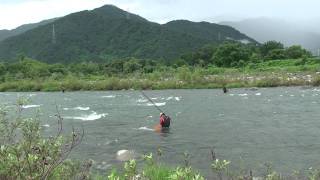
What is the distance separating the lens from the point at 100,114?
44438 millimetres

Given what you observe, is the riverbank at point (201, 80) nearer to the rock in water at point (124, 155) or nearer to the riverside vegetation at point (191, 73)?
the riverside vegetation at point (191, 73)

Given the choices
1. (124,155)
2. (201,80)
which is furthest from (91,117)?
Result: (201,80)

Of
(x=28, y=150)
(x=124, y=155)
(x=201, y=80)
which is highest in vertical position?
(x=201, y=80)

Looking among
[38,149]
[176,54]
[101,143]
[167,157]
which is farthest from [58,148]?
[176,54]

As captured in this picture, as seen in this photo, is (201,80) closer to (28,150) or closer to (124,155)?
(124,155)

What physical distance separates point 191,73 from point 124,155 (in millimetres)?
69337

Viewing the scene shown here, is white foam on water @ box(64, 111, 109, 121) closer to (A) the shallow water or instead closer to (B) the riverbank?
(A) the shallow water

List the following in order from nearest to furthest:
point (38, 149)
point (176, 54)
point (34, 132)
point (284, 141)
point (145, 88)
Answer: point (38, 149) → point (34, 132) → point (284, 141) → point (145, 88) → point (176, 54)

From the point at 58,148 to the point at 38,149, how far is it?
39cm

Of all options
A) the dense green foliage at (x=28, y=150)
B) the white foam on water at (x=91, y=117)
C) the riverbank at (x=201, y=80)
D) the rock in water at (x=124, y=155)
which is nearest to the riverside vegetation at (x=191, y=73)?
the riverbank at (x=201, y=80)

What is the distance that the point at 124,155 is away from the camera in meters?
22.9

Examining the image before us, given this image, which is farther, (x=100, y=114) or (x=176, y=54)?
(x=176, y=54)

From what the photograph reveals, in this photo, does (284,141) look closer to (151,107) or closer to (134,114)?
(134,114)

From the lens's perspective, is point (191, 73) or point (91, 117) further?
point (191, 73)
